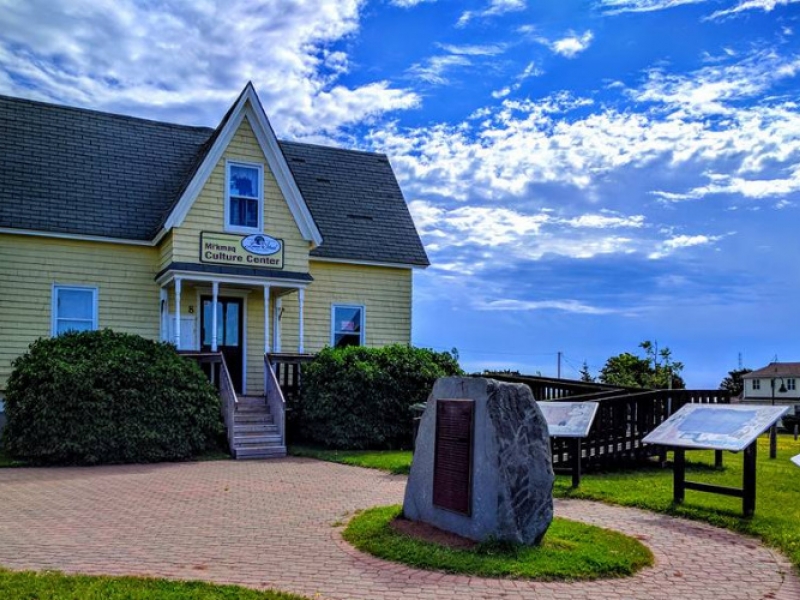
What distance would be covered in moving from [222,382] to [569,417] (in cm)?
907

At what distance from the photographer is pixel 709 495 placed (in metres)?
11.1

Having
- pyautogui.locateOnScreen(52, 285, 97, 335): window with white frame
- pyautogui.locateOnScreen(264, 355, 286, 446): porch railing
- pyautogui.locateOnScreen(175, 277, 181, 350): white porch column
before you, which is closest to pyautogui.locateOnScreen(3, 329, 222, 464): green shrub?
pyautogui.locateOnScreen(264, 355, 286, 446): porch railing

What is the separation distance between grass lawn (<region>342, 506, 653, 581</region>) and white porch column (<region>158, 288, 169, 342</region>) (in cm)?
1356

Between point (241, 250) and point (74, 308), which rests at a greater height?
point (241, 250)

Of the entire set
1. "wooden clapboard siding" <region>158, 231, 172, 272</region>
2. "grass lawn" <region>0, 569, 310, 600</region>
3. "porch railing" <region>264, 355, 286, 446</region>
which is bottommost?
"grass lawn" <region>0, 569, 310, 600</region>

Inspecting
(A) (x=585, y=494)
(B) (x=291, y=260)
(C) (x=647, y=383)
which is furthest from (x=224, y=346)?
(C) (x=647, y=383)

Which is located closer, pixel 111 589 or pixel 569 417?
pixel 111 589

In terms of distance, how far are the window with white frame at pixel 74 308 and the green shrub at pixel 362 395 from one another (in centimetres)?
610

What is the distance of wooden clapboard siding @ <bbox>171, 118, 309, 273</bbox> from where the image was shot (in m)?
19.6

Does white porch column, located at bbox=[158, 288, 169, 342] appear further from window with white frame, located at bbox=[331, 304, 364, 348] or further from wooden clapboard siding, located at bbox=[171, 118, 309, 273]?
window with white frame, located at bbox=[331, 304, 364, 348]

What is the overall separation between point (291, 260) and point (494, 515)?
14.3 m

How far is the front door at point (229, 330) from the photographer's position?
21.3 meters

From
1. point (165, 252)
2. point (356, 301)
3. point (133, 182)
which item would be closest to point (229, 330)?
point (165, 252)

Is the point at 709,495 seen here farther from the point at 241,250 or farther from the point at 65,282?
the point at 65,282
